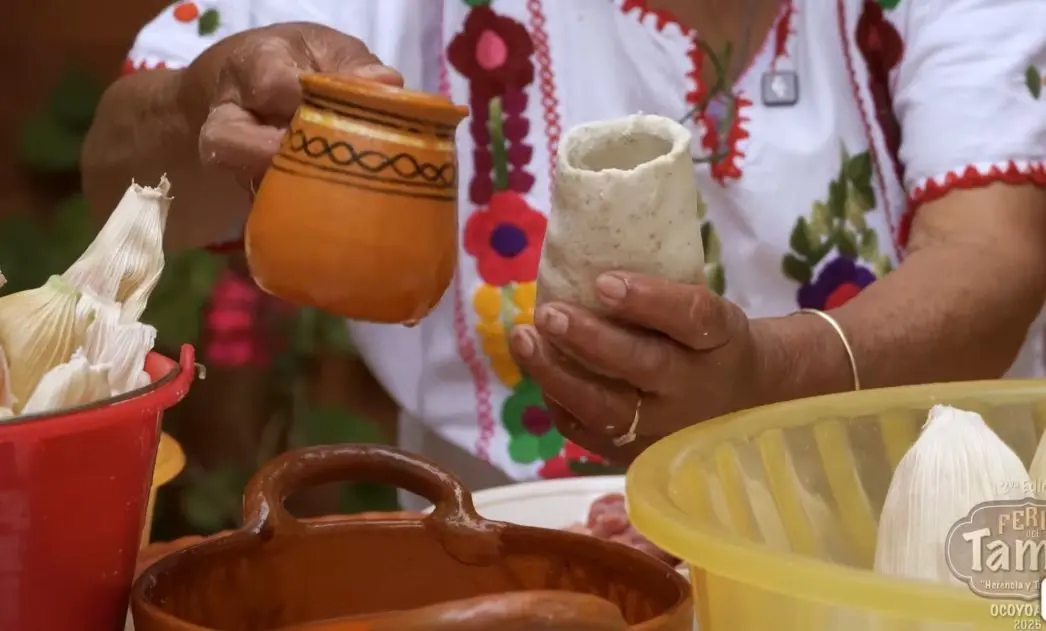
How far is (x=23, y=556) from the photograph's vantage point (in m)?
0.31

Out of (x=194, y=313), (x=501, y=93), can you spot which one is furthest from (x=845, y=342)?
(x=194, y=313)

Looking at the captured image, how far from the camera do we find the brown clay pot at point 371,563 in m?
0.36

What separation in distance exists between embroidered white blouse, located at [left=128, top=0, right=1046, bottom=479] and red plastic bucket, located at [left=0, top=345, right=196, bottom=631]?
0.61 metres

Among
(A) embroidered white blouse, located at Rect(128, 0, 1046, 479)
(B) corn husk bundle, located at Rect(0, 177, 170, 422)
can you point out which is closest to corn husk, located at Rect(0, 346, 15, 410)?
(B) corn husk bundle, located at Rect(0, 177, 170, 422)

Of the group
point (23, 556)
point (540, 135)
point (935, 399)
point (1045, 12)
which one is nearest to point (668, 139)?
point (935, 399)

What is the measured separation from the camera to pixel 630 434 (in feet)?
2.03

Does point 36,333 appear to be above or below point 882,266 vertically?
above

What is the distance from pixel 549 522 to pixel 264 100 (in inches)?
11.3

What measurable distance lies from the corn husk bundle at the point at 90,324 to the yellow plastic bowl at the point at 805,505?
170mm

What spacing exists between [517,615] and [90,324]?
0.56 ft

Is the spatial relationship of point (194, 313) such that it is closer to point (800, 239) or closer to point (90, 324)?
point (800, 239)

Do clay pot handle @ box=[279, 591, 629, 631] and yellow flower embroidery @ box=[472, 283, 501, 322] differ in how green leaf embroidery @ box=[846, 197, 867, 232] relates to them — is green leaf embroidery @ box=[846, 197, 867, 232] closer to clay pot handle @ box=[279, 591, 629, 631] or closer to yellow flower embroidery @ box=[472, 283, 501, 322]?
yellow flower embroidery @ box=[472, 283, 501, 322]

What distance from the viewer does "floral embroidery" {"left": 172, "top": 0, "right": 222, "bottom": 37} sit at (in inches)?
35.3

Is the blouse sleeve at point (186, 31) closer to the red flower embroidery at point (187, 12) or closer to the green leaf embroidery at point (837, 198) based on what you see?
the red flower embroidery at point (187, 12)
